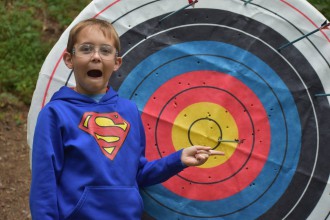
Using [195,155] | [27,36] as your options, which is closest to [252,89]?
[195,155]

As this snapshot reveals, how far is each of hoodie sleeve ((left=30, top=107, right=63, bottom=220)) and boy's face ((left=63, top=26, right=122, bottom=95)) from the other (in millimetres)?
134

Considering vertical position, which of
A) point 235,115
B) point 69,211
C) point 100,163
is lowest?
point 69,211

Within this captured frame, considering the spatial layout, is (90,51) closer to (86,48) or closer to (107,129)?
(86,48)

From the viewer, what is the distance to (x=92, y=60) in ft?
5.31

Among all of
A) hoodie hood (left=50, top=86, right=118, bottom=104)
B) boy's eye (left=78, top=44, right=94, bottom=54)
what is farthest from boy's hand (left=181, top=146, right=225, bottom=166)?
boy's eye (left=78, top=44, right=94, bottom=54)

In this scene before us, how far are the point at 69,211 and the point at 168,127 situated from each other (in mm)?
510

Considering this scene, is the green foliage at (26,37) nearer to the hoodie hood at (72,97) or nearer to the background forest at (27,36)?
the background forest at (27,36)

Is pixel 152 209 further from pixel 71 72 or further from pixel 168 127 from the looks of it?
pixel 71 72

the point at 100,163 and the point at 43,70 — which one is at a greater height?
the point at 43,70

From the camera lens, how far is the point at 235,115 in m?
1.96

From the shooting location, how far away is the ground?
2.73 metres

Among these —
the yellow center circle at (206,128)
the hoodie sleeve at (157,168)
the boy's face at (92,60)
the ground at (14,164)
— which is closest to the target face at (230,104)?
the yellow center circle at (206,128)

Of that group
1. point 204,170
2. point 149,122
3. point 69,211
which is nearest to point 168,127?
point 149,122

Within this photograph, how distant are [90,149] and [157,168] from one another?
24 centimetres
